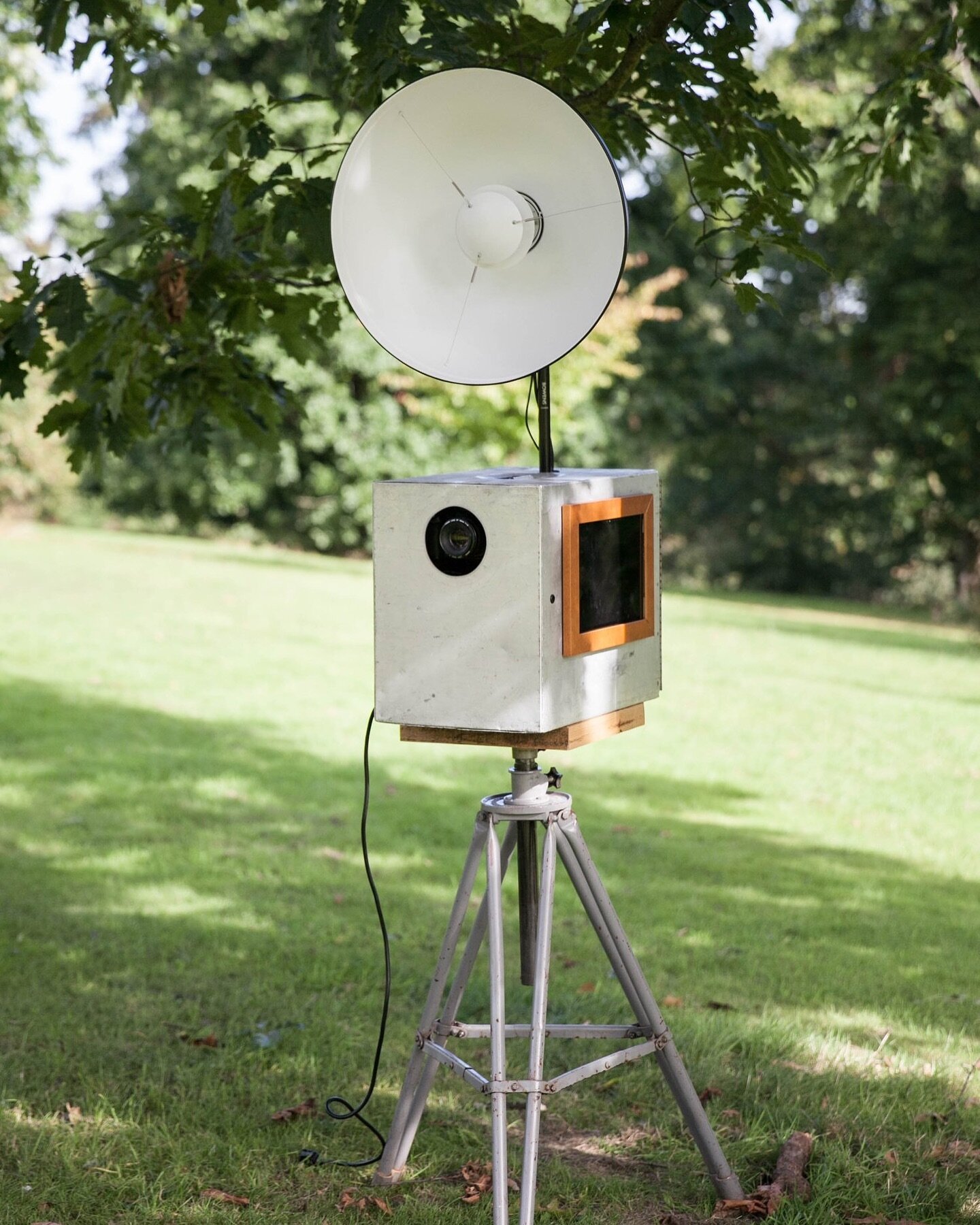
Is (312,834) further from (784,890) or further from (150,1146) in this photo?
(150,1146)

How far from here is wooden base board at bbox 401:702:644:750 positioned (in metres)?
2.78

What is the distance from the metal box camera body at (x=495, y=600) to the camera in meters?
2.69

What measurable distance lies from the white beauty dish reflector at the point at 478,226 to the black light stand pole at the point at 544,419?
9 cm

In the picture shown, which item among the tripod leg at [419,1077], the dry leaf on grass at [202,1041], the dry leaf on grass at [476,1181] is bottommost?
the dry leaf on grass at [476,1181]

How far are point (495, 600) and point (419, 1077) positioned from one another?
1149 mm

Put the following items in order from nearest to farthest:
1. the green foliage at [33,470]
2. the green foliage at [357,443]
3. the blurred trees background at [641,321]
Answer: the blurred trees background at [641,321], the green foliage at [357,443], the green foliage at [33,470]

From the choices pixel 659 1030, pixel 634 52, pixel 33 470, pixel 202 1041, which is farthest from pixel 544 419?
pixel 33 470

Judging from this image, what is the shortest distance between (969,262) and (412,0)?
14.6 m

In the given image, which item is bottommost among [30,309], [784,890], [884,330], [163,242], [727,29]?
[784,890]

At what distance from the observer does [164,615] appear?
12.7 metres

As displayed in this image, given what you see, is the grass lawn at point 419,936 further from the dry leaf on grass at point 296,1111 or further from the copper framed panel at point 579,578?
the copper framed panel at point 579,578

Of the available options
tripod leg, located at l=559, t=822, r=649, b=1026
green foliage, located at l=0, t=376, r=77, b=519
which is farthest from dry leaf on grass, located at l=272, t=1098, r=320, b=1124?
green foliage, located at l=0, t=376, r=77, b=519

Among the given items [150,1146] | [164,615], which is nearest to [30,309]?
[150,1146]

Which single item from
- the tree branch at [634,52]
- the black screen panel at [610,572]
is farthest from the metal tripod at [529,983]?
the tree branch at [634,52]
